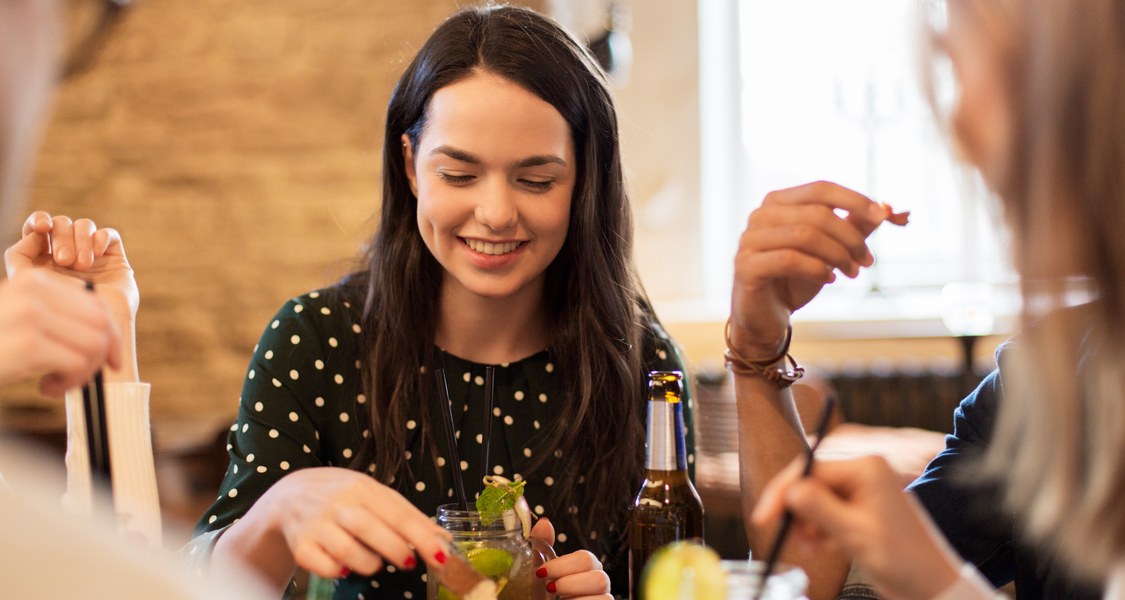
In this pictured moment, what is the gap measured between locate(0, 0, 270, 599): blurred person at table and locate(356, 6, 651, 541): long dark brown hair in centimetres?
43

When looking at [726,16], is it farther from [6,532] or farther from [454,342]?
[6,532]

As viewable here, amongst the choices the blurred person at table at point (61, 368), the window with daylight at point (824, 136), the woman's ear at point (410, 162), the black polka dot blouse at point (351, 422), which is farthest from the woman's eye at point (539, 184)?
the window with daylight at point (824, 136)

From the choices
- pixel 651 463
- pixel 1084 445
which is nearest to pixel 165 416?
pixel 651 463

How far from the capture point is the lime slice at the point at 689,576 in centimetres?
82

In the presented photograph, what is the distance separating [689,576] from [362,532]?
316 millimetres

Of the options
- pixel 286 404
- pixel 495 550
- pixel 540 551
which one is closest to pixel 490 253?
pixel 286 404

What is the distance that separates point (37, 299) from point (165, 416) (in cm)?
419

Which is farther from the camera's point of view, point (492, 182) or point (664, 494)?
point (492, 182)

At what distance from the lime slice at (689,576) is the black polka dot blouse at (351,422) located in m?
0.74

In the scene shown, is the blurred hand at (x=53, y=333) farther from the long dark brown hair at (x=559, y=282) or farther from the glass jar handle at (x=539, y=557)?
the long dark brown hair at (x=559, y=282)

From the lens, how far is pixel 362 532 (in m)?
0.99

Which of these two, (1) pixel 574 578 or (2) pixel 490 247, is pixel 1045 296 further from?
(2) pixel 490 247

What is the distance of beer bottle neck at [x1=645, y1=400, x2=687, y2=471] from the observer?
1.08 metres

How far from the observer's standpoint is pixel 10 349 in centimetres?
82
